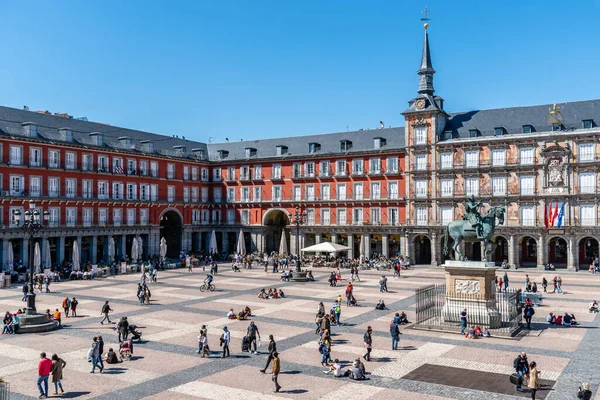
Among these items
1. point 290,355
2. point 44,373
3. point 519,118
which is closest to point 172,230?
point 519,118

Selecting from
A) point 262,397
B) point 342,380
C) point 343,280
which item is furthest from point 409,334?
point 343,280

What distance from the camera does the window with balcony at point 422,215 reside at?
210ft

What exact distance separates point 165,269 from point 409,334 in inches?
1516

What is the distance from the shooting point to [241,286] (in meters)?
43.9

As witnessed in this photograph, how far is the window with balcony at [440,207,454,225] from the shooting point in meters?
62.5

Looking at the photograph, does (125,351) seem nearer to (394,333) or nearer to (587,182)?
(394,333)

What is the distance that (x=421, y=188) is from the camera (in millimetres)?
64438

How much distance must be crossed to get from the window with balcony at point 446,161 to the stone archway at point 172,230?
114 feet

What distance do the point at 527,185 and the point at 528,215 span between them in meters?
3.26

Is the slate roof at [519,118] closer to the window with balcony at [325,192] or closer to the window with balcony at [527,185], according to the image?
the window with balcony at [527,185]

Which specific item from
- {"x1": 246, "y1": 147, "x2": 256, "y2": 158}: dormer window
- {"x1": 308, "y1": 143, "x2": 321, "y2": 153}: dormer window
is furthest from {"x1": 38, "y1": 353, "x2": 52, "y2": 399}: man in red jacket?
{"x1": 246, "y1": 147, "x2": 256, "y2": 158}: dormer window

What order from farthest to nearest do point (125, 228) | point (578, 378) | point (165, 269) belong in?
point (125, 228), point (165, 269), point (578, 378)

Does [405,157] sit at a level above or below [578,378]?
above

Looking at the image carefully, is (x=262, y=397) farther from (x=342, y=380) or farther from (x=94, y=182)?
(x=94, y=182)
